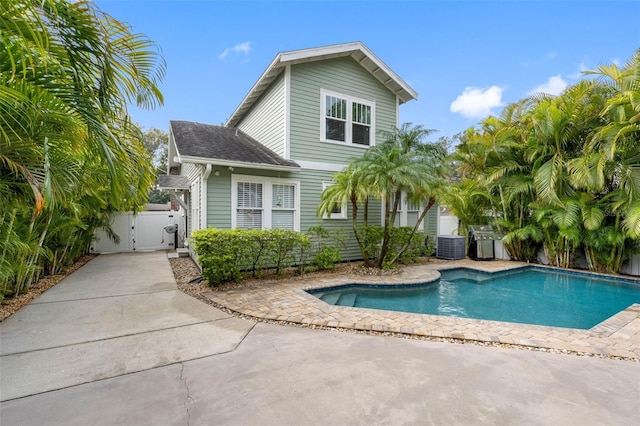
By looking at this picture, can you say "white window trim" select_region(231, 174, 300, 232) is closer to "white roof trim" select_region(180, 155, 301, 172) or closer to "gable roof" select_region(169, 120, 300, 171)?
"white roof trim" select_region(180, 155, 301, 172)

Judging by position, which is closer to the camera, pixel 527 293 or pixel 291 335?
pixel 291 335

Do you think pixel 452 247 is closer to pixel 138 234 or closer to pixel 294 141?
pixel 294 141

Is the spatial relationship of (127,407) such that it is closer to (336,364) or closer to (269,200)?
(336,364)

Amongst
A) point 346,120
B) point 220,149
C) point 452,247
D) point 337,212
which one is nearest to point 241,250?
point 220,149

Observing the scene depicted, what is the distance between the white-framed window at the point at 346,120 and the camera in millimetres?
9990

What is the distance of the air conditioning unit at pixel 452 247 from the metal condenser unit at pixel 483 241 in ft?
1.64

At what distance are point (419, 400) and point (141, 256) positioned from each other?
1225 cm

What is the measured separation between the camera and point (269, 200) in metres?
9.09

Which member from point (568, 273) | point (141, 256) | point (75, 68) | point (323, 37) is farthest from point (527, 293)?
point (141, 256)

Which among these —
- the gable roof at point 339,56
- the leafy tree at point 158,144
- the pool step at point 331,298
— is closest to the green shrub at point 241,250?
the pool step at point 331,298

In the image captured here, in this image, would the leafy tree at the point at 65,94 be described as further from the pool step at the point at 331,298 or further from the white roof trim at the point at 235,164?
the pool step at the point at 331,298

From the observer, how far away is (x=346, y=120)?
33.8 ft

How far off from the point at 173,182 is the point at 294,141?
5.38 m

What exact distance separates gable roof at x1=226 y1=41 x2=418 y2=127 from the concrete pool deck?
675cm
